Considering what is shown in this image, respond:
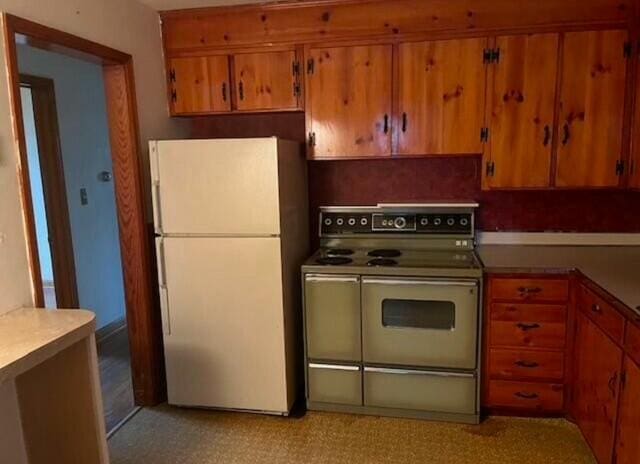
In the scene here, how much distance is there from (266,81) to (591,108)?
1827mm

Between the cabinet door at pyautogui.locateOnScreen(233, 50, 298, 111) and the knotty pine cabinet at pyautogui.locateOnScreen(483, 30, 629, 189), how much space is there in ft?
3.77

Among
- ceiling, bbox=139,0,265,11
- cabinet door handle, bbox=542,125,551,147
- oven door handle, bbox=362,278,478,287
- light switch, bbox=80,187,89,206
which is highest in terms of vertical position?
ceiling, bbox=139,0,265,11

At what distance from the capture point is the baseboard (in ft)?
12.7

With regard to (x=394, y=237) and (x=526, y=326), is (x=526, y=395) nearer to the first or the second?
(x=526, y=326)

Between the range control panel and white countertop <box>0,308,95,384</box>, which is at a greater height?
the range control panel

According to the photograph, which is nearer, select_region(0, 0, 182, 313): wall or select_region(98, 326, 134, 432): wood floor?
select_region(0, 0, 182, 313): wall

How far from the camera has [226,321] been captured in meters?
2.63

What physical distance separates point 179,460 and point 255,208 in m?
1.32

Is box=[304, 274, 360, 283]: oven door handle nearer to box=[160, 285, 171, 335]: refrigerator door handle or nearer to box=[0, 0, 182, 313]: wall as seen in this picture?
box=[160, 285, 171, 335]: refrigerator door handle

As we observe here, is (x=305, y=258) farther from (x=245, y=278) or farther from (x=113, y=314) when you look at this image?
(x=113, y=314)

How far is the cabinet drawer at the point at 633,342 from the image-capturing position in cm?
170

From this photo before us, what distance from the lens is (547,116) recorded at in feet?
8.48

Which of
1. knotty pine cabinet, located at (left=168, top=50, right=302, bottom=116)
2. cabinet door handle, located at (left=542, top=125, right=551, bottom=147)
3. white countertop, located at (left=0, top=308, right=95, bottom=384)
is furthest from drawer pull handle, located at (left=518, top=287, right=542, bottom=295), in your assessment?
white countertop, located at (left=0, top=308, right=95, bottom=384)

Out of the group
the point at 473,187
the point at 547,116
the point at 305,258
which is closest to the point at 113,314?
the point at 305,258
